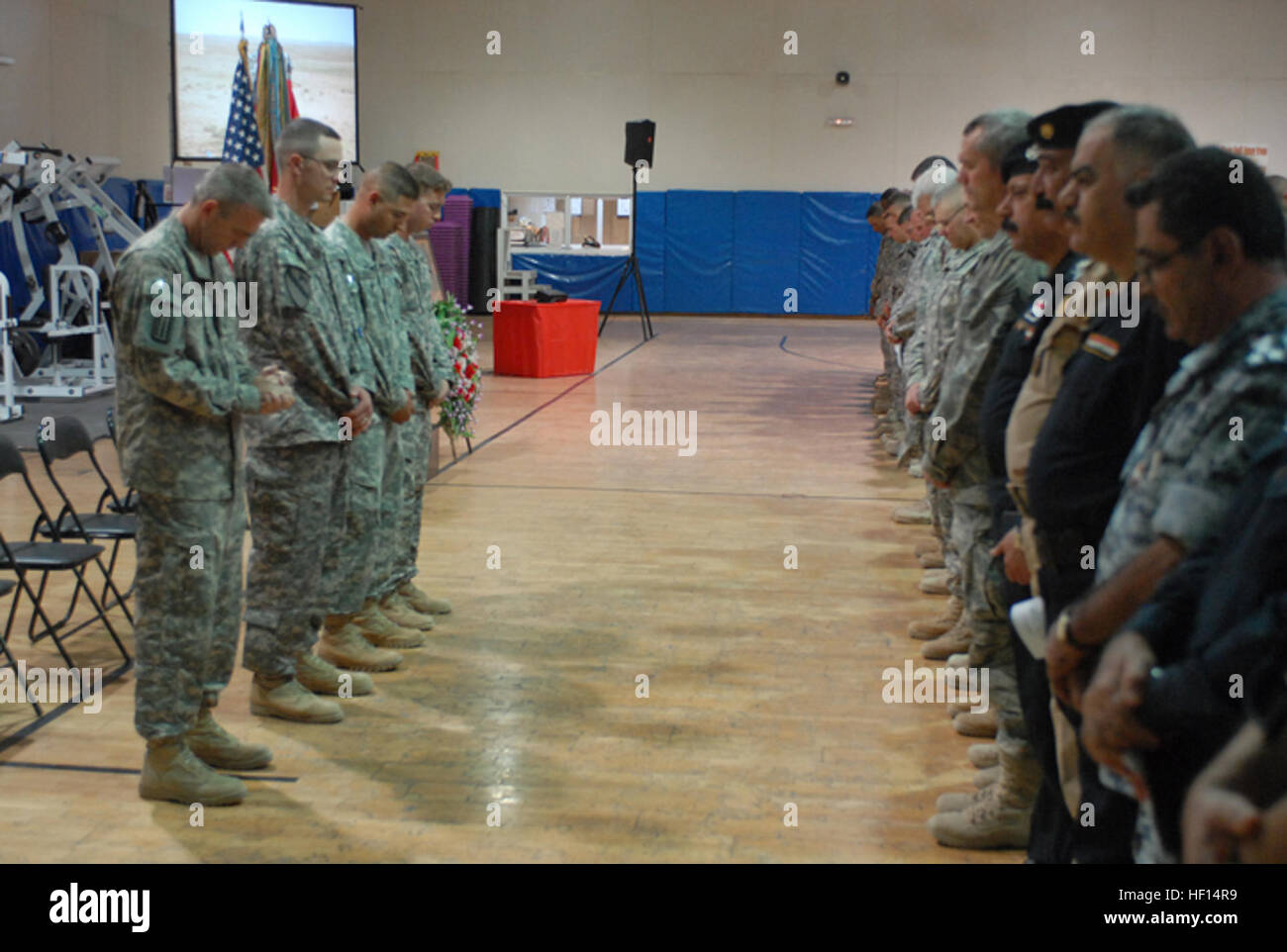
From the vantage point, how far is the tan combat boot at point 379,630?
15.5 feet

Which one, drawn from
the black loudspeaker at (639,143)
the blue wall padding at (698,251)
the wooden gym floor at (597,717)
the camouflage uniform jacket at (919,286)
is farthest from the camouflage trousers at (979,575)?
the blue wall padding at (698,251)

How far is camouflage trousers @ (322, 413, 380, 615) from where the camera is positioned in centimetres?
420

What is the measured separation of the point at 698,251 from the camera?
21438 mm

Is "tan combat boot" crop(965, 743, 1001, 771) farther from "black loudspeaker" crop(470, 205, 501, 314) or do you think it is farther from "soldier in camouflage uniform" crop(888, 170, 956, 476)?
"black loudspeaker" crop(470, 205, 501, 314)

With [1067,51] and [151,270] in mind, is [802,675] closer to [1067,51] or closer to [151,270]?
[151,270]

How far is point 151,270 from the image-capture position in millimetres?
3123

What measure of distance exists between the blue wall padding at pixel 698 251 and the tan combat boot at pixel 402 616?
17025 mm

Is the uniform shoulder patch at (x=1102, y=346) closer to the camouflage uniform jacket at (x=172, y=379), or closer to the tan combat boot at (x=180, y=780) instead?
the camouflage uniform jacket at (x=172, y=379)

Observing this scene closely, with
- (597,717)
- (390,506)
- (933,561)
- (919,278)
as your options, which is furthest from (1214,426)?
(919,278)

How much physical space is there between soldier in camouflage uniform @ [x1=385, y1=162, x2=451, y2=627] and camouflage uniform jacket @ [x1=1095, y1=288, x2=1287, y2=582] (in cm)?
343

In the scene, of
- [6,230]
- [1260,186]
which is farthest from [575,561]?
[6,230]

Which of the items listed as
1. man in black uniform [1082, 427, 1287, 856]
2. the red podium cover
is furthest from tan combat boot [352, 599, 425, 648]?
the red podium cover

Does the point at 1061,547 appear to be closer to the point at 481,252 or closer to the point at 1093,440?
the point at 1093,440
